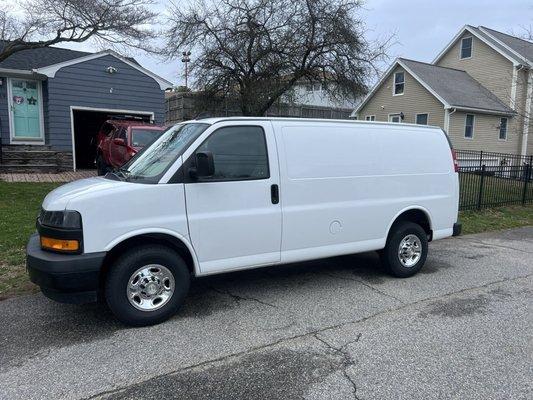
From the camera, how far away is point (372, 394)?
3.28m

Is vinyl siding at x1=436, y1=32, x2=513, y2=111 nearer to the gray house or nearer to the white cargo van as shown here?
the gray house

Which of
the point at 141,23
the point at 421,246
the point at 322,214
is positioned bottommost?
the point at 421,246

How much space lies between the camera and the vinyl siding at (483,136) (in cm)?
2545

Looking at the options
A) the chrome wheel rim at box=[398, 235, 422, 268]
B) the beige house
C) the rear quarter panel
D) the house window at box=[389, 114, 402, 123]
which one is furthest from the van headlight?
the house window at box=[389, 114, 402, 123]

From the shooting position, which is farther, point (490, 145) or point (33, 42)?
point (490, 145)

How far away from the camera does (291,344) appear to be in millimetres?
4078

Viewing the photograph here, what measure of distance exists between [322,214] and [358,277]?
132cm

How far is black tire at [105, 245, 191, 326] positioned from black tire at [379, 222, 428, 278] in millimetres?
2770

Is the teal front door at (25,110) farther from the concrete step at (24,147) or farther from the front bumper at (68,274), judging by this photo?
the front bumper at (68,274)

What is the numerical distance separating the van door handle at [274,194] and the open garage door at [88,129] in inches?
554

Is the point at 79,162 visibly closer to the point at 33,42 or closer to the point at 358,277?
the point at 33,42

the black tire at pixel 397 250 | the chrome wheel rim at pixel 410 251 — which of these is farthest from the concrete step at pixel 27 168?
the chrome wheel rim at pixel 410 251

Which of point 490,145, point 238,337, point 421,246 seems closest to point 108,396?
point 238,337

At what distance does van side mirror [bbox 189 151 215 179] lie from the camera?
444cm
